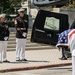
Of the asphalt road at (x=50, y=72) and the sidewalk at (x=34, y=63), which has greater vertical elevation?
the sidewalk at (x=34, y=63)

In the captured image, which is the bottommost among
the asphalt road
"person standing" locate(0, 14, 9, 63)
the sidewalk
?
the asphalt road

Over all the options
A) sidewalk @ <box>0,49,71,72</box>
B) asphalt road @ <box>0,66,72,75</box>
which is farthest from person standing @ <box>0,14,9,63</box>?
asphalt road @ <box>0,66,72,75</box>

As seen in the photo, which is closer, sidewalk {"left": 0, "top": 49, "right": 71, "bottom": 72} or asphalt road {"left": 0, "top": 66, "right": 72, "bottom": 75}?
asphalt road {"left": 0, "top": 66, "right": 72, "bottom": 75}

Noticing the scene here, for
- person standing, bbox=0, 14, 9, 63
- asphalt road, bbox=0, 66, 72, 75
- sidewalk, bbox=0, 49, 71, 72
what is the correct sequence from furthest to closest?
1. person standing, bbox=0, 14, 9, 63
2. sidewalk, bbox=0, 49, 71, 72
3. asphalt road, bbox=0, 66, 72, 75

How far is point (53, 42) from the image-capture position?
12.8m

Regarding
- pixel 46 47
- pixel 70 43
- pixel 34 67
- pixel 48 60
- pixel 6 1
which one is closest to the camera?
pixel 70 43

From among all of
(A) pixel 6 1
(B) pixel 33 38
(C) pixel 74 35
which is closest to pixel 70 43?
(C) pixel 74 35

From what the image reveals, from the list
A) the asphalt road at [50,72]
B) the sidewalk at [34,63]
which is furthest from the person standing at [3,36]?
the asphalt road at [50,72]

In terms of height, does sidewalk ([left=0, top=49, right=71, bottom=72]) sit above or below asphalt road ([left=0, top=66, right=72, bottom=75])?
above

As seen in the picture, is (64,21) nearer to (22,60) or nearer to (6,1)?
(22,60)

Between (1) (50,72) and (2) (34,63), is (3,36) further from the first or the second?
(1) (50,72)

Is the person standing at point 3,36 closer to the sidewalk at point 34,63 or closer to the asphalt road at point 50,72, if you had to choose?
the sidewalk at point 34,63

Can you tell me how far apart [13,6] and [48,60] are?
1976 centimetres

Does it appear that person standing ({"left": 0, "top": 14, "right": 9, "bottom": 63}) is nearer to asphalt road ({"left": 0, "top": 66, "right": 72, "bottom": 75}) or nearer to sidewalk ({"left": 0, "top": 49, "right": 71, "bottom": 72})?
sidewalk ({"left": 0, "top": 49, "right": 71, "bottom": 72})
